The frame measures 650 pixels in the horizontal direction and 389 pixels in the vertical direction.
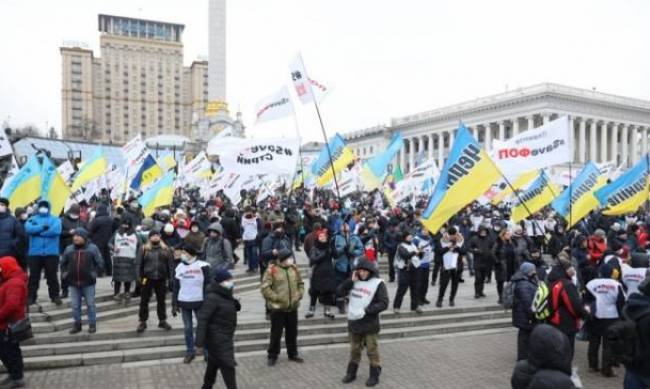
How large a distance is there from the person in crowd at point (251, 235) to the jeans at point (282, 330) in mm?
5767

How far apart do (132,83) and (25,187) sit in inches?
5427

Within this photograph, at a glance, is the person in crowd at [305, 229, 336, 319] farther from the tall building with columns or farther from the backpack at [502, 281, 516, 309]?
the tall building with columns

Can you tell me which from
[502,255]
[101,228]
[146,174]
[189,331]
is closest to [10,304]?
[189,331]

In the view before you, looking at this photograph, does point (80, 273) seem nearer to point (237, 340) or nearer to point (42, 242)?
point (42, 242)

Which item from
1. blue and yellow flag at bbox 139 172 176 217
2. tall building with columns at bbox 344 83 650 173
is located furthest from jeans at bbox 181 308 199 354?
tall building with columns at bbox 344 83 650 173

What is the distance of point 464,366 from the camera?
8398 millimetres

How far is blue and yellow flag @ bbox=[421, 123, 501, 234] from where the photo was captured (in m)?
9.69

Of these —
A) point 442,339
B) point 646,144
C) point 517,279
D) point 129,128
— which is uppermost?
point 129,128

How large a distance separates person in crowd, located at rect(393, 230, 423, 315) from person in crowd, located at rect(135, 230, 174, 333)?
13.9 ft

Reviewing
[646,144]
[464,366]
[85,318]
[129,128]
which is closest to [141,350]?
[85,318]

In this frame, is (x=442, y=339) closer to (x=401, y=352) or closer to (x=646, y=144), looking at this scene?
(x=401, y=352)

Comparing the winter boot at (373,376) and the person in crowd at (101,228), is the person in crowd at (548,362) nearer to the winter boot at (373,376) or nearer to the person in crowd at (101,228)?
the winter boot at (373,376)

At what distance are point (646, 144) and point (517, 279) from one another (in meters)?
83.5

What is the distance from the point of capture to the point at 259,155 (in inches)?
547
